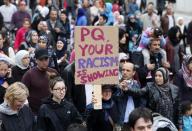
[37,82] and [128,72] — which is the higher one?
[128,72]

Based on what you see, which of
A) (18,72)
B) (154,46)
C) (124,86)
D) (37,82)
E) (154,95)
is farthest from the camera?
(154,46)

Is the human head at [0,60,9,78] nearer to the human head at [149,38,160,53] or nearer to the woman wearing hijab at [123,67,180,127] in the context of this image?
the woman wearing hijab at [123,67,180,127]

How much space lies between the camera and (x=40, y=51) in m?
8.49

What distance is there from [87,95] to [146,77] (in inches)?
54.2

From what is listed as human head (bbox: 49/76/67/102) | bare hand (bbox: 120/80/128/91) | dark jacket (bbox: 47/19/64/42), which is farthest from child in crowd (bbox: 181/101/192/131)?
dark jacket (bbox: 47/19/64/42)

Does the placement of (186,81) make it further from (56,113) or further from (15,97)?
(15,97)

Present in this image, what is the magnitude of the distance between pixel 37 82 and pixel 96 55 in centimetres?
121

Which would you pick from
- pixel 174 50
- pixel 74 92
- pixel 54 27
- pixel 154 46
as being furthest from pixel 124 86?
pixel 54 27

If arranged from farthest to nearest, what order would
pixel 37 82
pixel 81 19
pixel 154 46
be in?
pixel 81 19 < pixel 154 46 < pixel 37 82

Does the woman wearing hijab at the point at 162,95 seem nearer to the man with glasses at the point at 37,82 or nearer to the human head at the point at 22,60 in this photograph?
the man with glasses at the point at 37,82

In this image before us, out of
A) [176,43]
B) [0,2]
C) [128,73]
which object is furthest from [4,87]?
[0,2]

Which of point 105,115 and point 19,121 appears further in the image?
point 105,115

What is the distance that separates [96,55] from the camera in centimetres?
745

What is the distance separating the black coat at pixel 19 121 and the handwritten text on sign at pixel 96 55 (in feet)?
2.47
